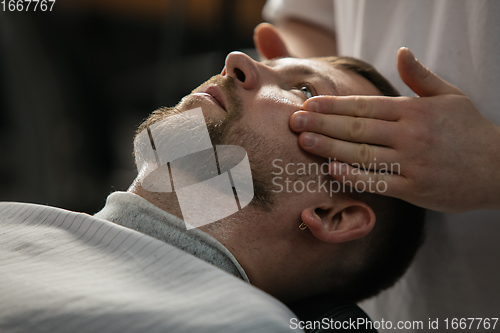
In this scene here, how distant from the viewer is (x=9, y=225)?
966 millimetres

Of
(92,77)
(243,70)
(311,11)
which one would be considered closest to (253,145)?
(243,70)

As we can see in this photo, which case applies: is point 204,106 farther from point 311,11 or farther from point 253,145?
point 311,11

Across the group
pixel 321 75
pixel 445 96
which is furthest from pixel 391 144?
pixel 321 75

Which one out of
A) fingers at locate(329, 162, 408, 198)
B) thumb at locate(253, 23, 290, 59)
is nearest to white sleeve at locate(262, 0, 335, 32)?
thumb at locate(253, 23, 290, 59)

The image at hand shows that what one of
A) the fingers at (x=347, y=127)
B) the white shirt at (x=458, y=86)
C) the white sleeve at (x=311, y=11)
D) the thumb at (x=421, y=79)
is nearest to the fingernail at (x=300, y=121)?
the fingers at (x=347, y=127)

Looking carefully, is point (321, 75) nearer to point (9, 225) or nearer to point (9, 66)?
point (9, 225)

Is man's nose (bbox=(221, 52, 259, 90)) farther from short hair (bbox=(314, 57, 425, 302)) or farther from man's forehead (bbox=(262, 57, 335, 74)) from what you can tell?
short hair (bbox=(314, 57, 425, 302))

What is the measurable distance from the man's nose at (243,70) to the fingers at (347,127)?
7.0 inches

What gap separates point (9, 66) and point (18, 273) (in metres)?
Answer: 2.90

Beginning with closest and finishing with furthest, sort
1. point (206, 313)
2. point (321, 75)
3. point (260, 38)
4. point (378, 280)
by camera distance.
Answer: point (206, 313) → point (321, 75) → point (378, 280) → point (260, 38)

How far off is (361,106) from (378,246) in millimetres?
499

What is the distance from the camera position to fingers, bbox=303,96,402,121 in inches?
37.9

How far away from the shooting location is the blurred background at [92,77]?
9.93 ft

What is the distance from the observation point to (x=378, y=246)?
1164mm
